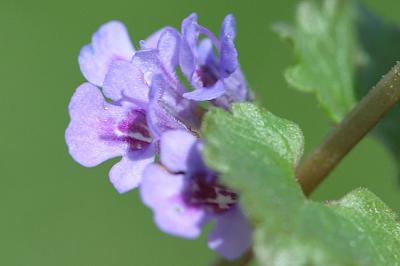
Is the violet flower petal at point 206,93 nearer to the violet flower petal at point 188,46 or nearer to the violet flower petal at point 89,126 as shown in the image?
the violet flower petal at point 188,46

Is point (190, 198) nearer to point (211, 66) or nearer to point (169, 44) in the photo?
point (169, 44)

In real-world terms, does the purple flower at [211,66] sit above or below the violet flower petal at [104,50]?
above

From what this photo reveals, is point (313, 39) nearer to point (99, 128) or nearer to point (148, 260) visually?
point (99, 128)

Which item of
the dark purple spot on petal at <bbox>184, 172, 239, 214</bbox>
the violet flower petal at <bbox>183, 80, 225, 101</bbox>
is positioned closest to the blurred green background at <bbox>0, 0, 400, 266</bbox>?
the violet flower petal at <bbox>183, 80, 225, 101</bbox>

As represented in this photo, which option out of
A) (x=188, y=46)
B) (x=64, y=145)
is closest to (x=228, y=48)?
(x=188, y=46)

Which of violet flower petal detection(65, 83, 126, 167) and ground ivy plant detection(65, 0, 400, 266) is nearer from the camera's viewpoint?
ground ivy plant detection(65, 0, 400, 266)

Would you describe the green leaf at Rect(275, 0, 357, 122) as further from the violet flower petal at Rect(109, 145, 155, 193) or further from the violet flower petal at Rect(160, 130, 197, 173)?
the violet flower petal at Rect(160, 130, 197, 173)

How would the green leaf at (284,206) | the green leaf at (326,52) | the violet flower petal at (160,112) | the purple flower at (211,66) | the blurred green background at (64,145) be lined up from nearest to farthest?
the green leaf at (284,206)
the violet flower petal at (160,112)
the purple flower at (211,66)
the green leaf at (326,52)
the blurred green background at (64,145)

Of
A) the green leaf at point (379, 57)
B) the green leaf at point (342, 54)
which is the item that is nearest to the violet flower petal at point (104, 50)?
the green leaf at point (342, 54)
